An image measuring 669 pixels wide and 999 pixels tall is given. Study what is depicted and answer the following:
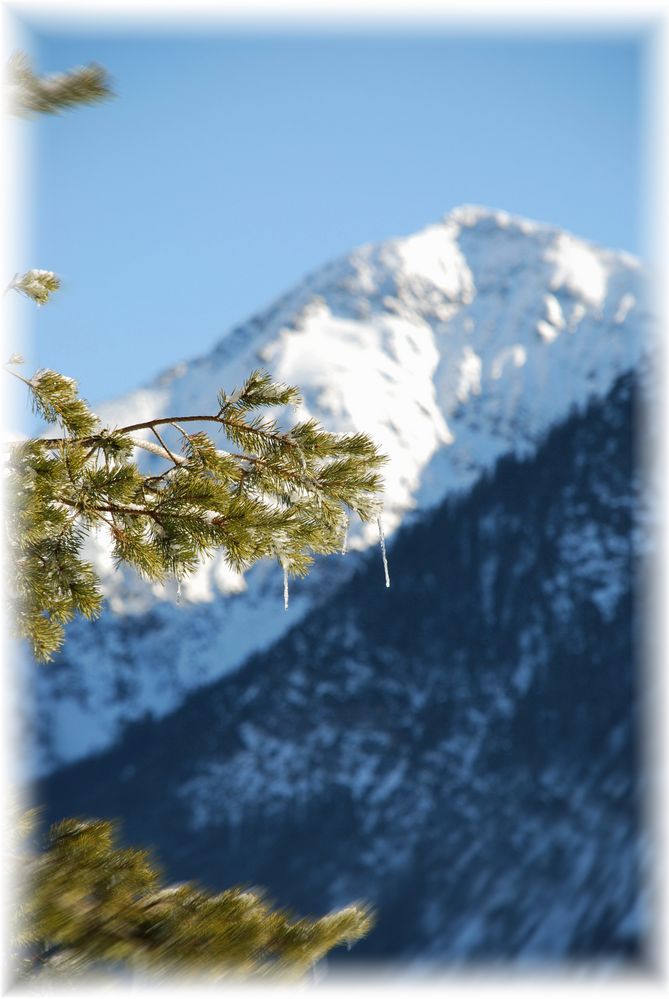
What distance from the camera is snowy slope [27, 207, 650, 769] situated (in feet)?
332

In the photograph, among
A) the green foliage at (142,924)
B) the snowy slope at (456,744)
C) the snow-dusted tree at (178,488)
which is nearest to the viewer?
the green foliage at (142,924)

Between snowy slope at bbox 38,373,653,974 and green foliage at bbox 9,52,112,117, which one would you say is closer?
green foliage at bbox 9,52,112,117

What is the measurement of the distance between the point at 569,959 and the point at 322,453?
60010 mm

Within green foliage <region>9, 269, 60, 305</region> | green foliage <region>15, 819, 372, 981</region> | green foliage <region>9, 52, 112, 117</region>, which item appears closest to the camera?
green foliage <region>15, 819, 372, 981</region>

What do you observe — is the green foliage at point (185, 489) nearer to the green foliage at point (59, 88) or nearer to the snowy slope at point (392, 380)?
the green foliage at point (59, 88)

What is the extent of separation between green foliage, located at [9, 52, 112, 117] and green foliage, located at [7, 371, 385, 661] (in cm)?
107

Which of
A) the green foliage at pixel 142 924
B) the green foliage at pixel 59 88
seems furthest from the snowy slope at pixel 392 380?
the green foliage at pixel 142 924

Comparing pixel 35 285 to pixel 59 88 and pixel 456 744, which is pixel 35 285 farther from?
pixel 456 744

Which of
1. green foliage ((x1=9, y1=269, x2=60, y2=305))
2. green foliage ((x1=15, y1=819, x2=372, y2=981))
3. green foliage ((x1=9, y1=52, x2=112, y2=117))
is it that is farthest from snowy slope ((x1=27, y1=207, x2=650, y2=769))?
green foliage ((x1=15, y1=819, x2=372, y2=981))

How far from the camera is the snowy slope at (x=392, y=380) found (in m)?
101

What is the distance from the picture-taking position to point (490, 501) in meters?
101

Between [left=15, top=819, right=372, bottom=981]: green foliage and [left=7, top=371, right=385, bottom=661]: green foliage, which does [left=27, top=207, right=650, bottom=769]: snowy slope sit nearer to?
[left=7, top=371, right=385, bottom=661]: green foliage

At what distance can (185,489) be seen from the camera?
369 centimetres

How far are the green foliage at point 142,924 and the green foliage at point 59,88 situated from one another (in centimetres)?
257
